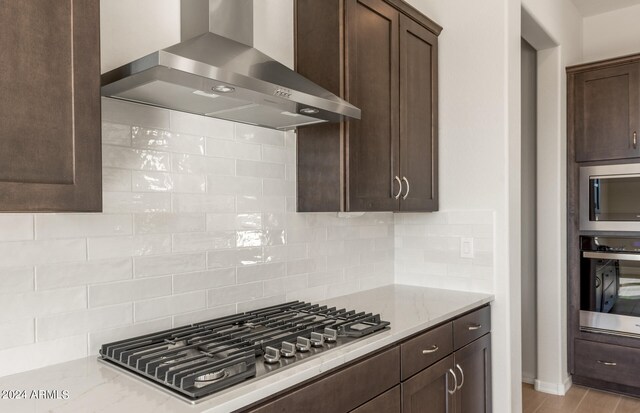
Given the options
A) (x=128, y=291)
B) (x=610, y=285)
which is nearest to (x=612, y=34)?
(x=610, y=285)

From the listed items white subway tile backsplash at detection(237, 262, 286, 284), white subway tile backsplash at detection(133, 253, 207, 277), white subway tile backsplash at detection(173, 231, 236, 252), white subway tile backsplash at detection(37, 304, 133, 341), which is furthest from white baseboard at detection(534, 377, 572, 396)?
white subway tile backsplash at detection(37, 304, 133, 341)

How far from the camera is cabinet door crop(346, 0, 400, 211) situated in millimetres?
2090

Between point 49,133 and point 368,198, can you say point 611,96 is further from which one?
point 49,133

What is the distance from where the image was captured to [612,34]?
3.95 meters

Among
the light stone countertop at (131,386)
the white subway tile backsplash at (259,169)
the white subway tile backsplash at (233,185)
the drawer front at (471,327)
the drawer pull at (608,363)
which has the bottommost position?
the drawer pull at (608,363)

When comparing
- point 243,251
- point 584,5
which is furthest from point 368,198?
point 584,5

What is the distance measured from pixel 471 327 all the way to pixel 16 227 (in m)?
1.96

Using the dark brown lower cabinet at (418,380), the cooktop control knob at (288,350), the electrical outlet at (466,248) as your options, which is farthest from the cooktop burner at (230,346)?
the electrical outlet at (466,248)

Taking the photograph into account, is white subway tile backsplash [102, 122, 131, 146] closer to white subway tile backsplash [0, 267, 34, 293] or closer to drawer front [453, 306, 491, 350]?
white subway tile backsplash [0, 267, 34, 293]

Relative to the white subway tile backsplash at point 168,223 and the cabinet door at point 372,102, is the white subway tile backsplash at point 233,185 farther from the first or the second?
the cabinet door at point 372,102

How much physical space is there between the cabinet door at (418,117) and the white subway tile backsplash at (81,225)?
1383 mm

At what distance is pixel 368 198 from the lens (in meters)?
2.17

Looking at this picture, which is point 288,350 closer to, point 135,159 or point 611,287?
point 135,159

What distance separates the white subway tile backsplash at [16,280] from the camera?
1.28m
